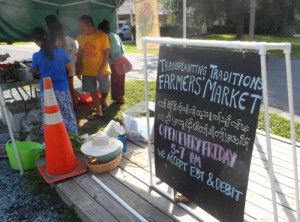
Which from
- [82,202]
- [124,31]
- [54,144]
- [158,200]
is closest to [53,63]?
[54,144]

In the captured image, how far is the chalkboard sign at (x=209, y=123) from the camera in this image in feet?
5.76

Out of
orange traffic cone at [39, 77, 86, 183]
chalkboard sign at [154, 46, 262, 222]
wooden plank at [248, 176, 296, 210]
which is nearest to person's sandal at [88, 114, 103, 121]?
orange traffic cone at [39, 77, 86, 183]

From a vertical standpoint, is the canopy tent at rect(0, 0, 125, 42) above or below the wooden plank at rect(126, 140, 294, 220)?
above

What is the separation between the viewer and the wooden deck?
2396mm

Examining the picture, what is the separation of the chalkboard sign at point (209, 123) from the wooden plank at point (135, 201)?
289mm

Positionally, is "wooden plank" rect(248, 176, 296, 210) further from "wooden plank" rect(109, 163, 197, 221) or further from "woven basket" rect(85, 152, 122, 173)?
"woven basket" rect(85, 152, 122, 173)

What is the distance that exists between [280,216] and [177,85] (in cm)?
143

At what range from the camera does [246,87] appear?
5.67 ft

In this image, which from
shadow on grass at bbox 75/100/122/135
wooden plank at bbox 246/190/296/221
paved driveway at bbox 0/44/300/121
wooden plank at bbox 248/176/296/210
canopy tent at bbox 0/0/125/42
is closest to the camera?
wooden plank at bbox 246/190/296/221

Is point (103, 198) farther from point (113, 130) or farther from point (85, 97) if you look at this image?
point (85, 97)

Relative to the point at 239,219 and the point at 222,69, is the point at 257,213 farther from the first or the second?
the point at 222,69

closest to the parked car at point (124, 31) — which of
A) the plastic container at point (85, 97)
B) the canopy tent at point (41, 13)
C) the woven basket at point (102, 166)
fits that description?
the canopy tent at point (41, 13)

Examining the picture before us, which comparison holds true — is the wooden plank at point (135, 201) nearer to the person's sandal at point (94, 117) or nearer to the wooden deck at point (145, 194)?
the wooden deck at point (145, 194)

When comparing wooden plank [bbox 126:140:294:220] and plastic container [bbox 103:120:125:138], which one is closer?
wooden plank [bbox 126:140:294:220]
